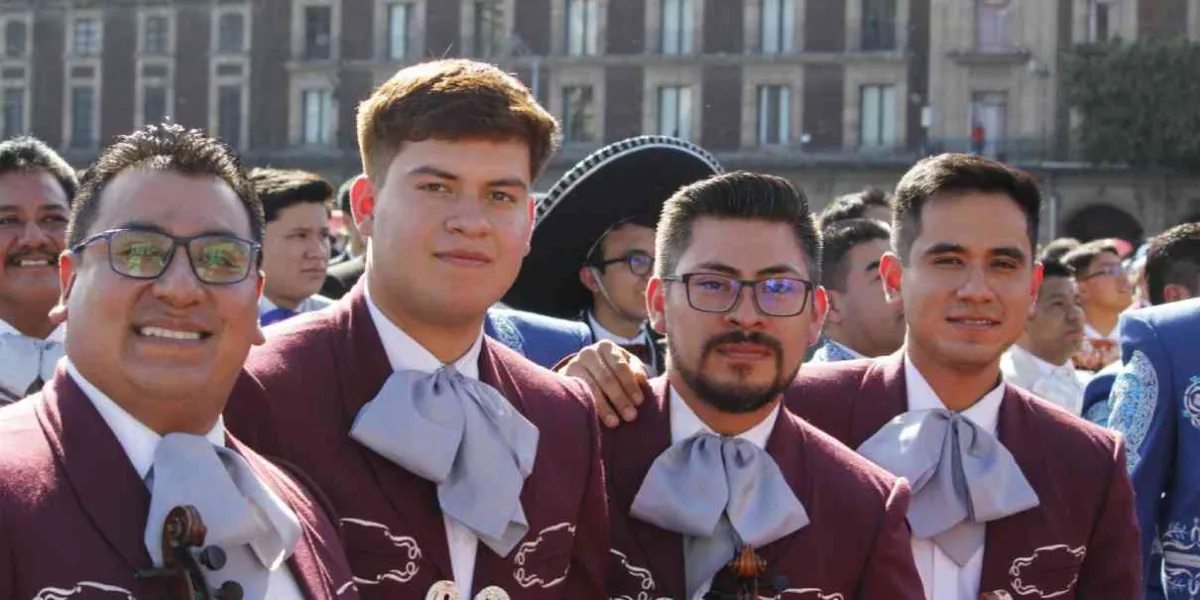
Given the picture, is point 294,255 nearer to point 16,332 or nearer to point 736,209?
point 16,332

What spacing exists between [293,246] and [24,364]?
109 inches

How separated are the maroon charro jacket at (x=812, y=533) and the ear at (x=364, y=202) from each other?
724mm

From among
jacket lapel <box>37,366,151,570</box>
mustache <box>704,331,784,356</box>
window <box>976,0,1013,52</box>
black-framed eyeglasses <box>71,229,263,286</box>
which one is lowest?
jacket lapel <box>37,366,151,570</box>

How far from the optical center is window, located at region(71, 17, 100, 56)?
4450 cm

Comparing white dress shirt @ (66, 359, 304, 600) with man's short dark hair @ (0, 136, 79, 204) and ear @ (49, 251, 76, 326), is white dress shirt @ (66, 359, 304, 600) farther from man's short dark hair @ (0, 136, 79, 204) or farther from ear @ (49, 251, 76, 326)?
man's short dark hair @ (0, 136, 79, 204)

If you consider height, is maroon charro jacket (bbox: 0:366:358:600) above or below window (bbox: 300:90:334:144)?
below

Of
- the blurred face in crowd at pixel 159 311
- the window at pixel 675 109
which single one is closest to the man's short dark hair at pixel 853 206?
the blurred face in crowd at pixel 159 311

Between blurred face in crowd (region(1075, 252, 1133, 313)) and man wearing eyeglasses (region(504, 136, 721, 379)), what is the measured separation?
4771mm

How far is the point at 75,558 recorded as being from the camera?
2.47 m

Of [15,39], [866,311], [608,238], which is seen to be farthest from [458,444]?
[15,39]

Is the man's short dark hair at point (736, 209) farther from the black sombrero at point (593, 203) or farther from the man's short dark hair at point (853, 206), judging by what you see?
the man's short dark hair at point (853, 206)

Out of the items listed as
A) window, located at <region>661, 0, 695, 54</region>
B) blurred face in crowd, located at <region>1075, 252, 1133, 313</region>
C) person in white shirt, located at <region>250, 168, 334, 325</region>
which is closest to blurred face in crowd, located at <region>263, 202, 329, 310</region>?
person in white shirt, located at <region>250, 168, 334, 325</region>

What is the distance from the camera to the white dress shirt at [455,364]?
3186 millimetres

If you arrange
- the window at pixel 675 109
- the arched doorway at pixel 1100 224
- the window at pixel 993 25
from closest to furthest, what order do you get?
the arched doorway at pixel 1100 224, the window at pixel 993 25, the window at pixel 675 109
